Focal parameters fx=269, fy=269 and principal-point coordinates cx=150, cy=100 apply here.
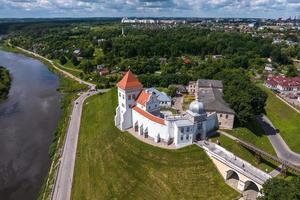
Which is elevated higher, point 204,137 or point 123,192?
point 204,137

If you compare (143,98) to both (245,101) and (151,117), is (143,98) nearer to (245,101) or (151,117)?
(151,117)

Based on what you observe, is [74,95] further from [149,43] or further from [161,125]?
[149,43]

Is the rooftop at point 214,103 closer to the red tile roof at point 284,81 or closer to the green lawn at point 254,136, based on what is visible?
the green lawn at point 254,136

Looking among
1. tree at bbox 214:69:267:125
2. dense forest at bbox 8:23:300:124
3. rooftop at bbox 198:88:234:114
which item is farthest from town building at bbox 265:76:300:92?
rooftop at bbox 198:88:234:114

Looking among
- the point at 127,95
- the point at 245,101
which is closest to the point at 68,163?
the point at 127,95

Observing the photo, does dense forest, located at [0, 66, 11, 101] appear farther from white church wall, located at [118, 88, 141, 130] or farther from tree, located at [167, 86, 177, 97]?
tree, located at [167, 86, 177, 97]

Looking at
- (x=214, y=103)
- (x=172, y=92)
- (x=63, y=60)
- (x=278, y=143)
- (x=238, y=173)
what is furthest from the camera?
(x=63, y=60)

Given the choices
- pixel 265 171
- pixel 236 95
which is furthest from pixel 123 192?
pixel 236 95
